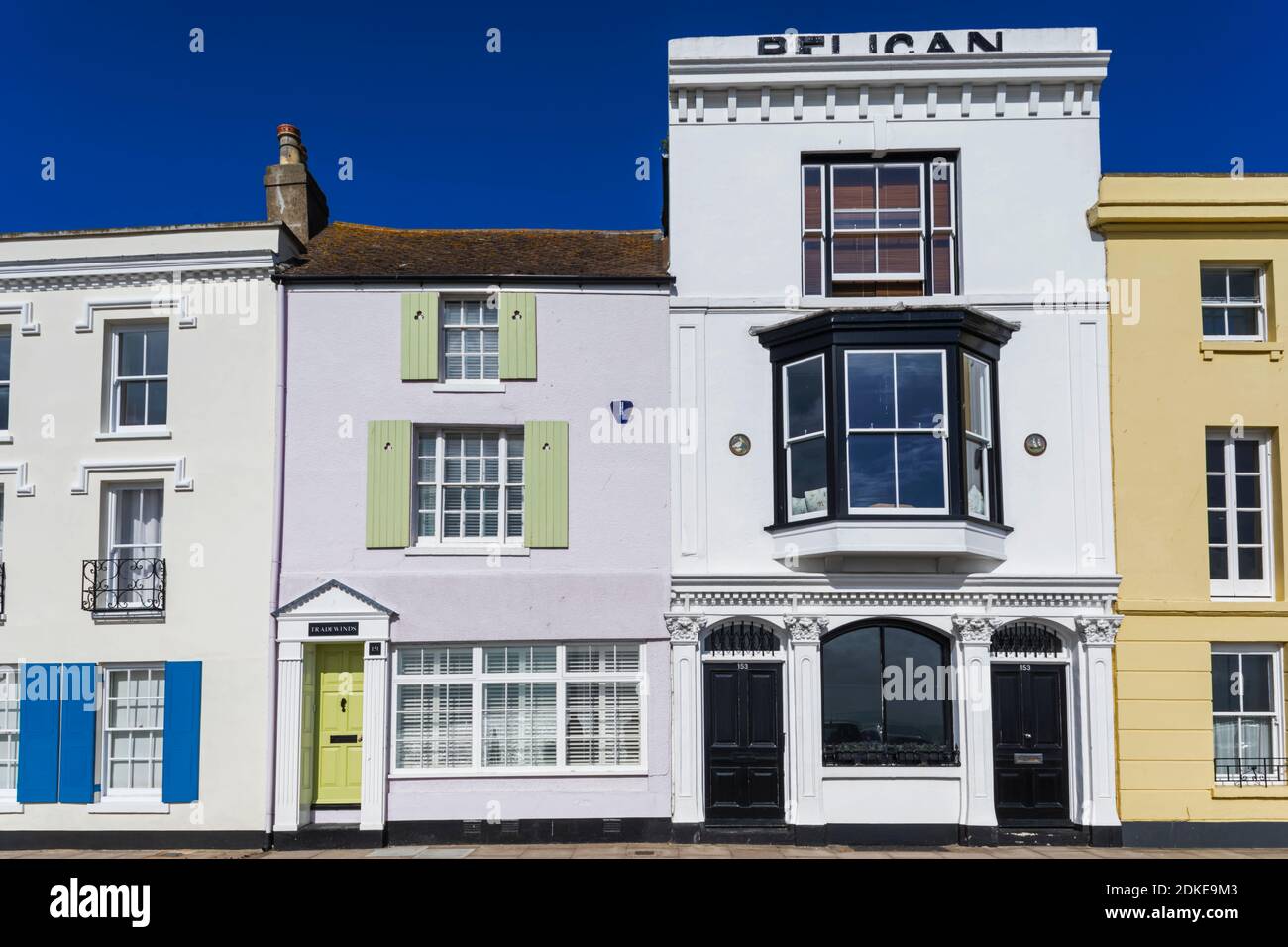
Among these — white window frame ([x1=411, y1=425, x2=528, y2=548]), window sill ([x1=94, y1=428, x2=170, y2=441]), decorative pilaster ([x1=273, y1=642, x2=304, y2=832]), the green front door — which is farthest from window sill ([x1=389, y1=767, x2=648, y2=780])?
window sill ([x1=94, y1=428, x2=170, y2=441])

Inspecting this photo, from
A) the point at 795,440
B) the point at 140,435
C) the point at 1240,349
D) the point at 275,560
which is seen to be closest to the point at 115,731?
the point at 275,560

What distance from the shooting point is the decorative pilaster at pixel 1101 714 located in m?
15.1

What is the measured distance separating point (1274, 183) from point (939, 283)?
15.2ft

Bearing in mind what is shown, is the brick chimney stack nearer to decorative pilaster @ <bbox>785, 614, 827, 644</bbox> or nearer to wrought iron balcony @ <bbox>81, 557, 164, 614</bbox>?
wrought iron balcony @ <bbox>81, 557, 164, 614</bbox>

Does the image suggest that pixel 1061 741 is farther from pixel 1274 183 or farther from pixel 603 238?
pixel 603 238

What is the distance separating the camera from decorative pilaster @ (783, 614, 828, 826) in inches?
599

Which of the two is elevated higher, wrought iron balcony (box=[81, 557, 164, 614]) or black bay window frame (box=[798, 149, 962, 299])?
black bay window frame (box=[798, 149, 962, 299])

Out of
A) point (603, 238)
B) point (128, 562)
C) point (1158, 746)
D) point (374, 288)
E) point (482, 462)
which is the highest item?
point (603, 238)

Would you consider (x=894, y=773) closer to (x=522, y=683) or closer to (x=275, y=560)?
(x=522, y=683)

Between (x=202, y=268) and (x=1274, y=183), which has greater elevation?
(x=1274, y=183)

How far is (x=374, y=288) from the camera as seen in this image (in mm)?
16375

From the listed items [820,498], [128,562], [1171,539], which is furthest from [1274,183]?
[128,562]

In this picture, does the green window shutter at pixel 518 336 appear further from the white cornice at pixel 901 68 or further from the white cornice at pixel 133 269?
the white cornice at pixel 901 68

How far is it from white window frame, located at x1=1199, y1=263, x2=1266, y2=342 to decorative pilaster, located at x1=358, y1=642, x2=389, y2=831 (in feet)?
38.7
